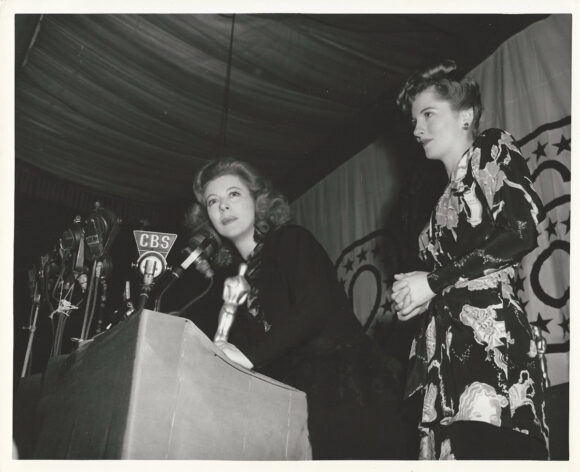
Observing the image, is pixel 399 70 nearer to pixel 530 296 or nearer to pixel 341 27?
pixel 341 27

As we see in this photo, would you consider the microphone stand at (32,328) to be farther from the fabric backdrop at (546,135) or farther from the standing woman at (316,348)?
the fabric backdrop at (546,135)

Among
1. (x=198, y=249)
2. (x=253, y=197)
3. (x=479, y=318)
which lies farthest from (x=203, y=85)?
(x=479, y=318)

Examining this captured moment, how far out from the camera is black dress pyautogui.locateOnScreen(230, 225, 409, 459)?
1593 millimetres

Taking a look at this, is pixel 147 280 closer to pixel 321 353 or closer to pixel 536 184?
pixel 321 353

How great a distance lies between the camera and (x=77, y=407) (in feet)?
4.26

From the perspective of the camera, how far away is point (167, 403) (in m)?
1.12

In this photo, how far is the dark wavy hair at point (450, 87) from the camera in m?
1.69

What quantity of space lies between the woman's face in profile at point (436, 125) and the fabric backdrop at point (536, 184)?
3.89ft

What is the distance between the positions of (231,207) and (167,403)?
1015 mm

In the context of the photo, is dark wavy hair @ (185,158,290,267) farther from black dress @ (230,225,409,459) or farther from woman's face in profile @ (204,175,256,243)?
black dress @ (230,225,409,459)

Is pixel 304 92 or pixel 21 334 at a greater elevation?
pixel 304 92

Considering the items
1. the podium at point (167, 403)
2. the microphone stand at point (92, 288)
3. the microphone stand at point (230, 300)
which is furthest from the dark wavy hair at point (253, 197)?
the podium at point (167, 403)

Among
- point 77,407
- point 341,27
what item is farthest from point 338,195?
point 77,407
